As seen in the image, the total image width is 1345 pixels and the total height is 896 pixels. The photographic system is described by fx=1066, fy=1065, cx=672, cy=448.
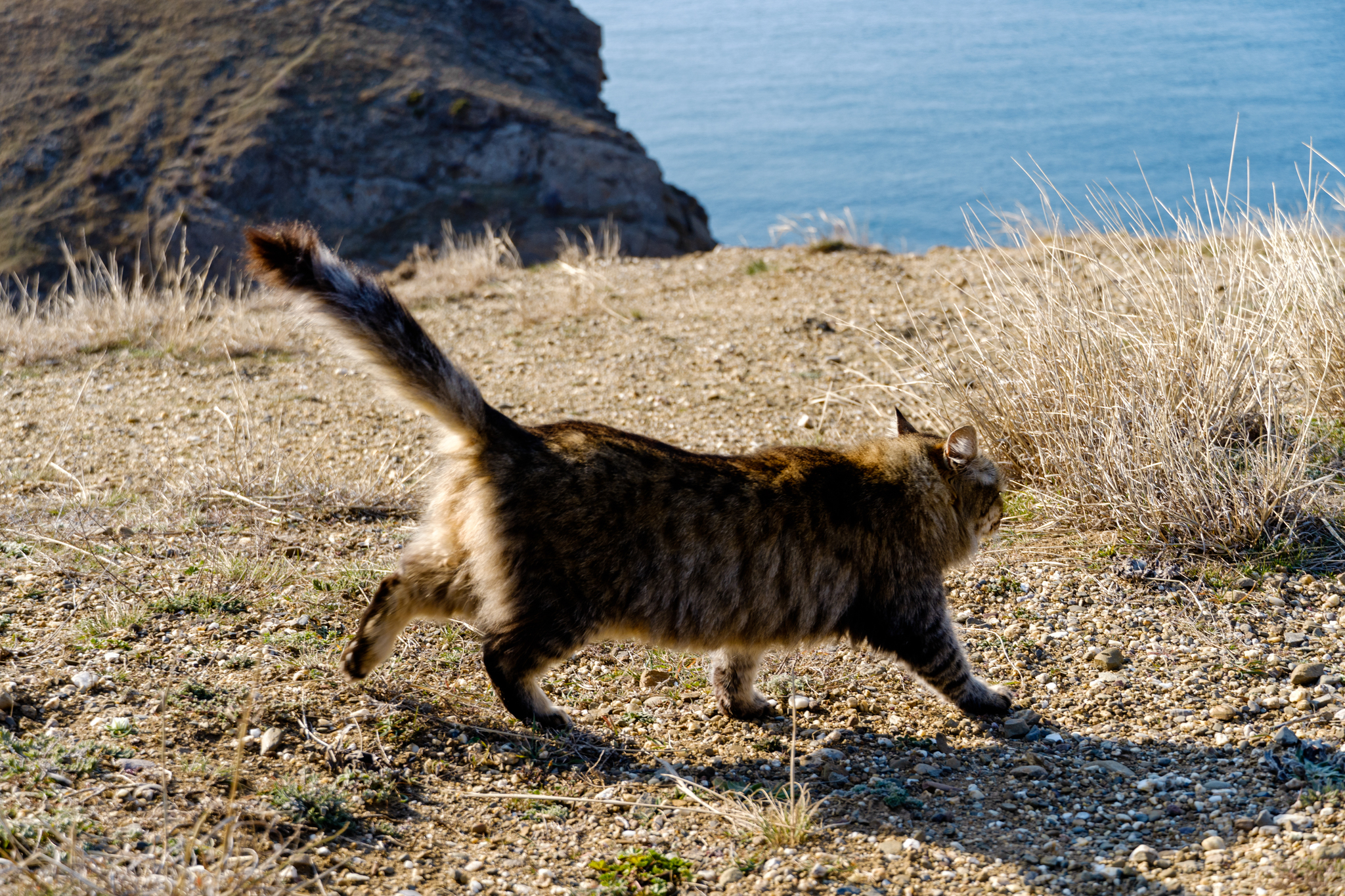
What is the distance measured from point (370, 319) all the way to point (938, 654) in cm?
217

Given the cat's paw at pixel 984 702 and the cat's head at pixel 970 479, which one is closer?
the cat's paw at pixel 984 702

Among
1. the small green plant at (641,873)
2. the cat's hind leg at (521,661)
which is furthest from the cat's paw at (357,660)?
the small green plant at (641,873)

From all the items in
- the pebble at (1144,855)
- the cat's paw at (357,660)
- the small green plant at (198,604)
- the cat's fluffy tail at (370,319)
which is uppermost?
the cat's fluffy tail at (370,319)

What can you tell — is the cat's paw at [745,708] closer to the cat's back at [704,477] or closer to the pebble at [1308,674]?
the cat's back at [704,477]

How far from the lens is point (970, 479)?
3957 millimetres

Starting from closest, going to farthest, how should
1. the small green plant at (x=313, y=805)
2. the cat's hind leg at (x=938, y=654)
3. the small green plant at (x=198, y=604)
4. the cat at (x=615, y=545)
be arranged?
the small green plant at (x=313, y=805), the cat at (x=615, y=545), the cat's hind leg at (x=938, y=654), the small green plant at (x=198, y=604)

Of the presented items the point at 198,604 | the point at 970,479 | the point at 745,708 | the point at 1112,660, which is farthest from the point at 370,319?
the point at 1112,660

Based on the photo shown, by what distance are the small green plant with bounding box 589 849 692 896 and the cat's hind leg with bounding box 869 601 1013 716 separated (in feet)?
3.89

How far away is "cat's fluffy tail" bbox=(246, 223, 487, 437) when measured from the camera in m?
3.07

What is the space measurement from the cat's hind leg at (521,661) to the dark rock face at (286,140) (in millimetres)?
11071

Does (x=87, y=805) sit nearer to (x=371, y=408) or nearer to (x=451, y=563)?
(x=451, y=563)

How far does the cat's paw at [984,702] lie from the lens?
373 centimetres

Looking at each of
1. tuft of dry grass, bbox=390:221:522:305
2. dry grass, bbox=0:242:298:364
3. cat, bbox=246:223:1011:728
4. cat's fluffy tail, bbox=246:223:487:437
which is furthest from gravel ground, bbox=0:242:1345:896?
tuft of dry grass, bbox=390:221:522:305

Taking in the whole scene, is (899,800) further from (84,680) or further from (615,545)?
(84,680)
